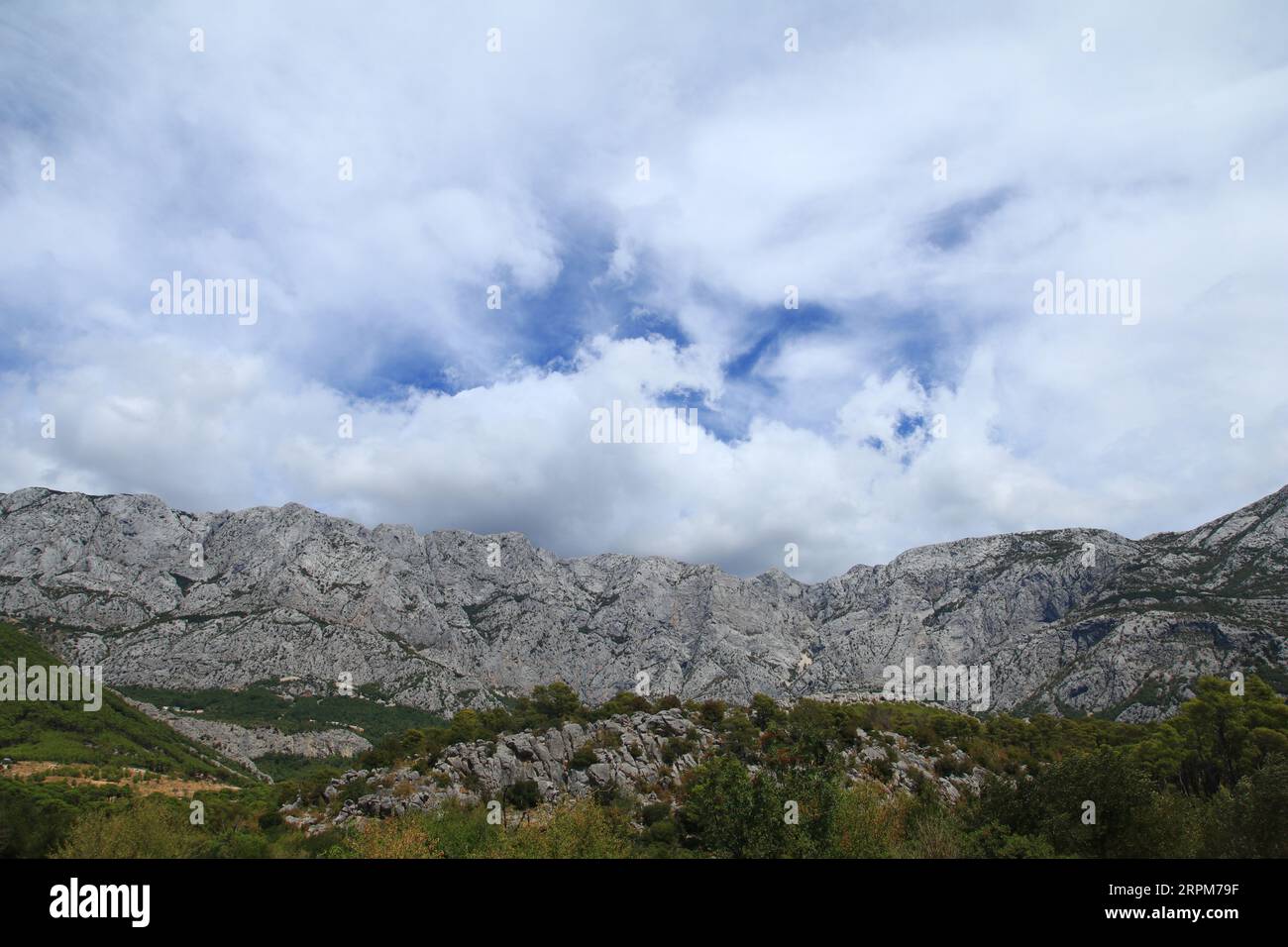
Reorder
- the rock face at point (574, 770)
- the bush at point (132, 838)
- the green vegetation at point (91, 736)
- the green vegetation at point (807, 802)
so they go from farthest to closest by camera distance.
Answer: the green vegetation at point (91, 736), the rock face at point (574, 770), the bush at point (132, 838), the green vegetation at point (807, 802)

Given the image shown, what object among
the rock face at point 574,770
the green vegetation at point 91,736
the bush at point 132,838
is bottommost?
the green vegetation at point 91,736

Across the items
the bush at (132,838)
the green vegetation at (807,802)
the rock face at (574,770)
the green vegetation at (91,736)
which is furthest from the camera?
the green vegetation at (91,736)

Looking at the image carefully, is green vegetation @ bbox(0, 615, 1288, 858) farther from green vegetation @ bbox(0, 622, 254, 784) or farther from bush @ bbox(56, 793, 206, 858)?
green vegetation @ bbox(0, 622, 254, 784)

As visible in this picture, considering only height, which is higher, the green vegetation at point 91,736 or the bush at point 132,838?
the bush at point 132,838

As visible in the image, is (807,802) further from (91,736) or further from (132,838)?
(91,736)

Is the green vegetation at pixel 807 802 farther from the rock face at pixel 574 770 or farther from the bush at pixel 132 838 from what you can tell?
the rock face at pixel 574 770

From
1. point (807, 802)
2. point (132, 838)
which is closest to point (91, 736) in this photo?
point (132, 838)

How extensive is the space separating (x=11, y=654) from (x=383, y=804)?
460 ft

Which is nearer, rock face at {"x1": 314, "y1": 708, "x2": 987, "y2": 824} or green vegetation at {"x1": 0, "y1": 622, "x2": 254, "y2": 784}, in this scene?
rock face at {"x1": 314, "y1": 708, "x2": 987, "y2": 824}

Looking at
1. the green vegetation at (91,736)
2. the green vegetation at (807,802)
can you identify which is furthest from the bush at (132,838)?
the green vegetation at (91,736)

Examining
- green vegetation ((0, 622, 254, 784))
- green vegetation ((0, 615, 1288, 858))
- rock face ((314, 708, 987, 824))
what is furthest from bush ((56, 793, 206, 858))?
green vegetation ((0, 622, 254, 784))

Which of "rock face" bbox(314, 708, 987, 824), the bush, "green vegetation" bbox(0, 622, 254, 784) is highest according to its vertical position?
the bush
